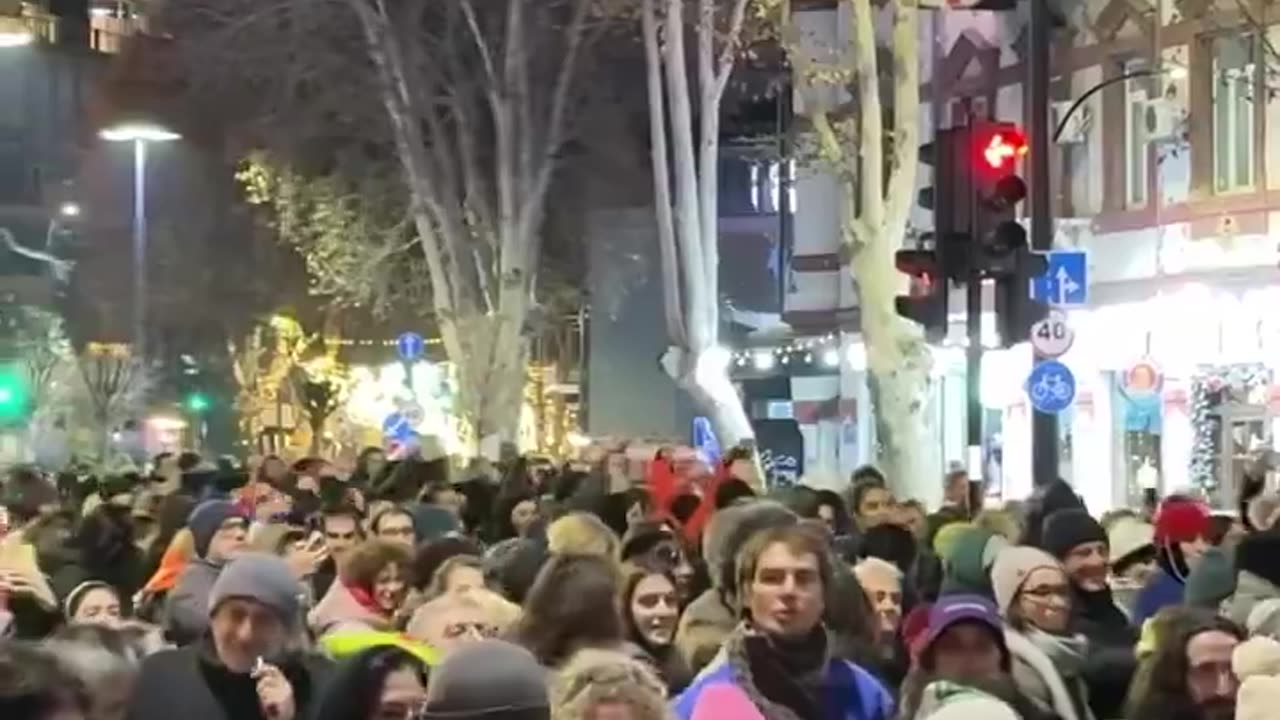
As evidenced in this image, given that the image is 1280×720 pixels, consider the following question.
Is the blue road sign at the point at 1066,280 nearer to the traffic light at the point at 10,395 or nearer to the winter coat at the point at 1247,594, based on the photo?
the winter coat at the point at 1247,594

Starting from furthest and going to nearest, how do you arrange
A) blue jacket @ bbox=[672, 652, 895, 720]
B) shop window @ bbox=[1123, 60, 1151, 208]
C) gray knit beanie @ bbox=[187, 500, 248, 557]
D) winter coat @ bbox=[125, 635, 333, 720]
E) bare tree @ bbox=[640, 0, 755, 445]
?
1. shop window @ bbox=[1123, 60, 1151, 208]
2. bare tree @ bbox=[640, 0, 755, 445]
3. gray knit beanie @ bbox=[187, 500, 248, 557]
4. winter coat @ bbox=[125, 635, 333, 720]
5. blue jacket @ bbox=[672, 652, 895, 720]

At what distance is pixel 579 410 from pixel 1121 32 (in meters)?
26.1

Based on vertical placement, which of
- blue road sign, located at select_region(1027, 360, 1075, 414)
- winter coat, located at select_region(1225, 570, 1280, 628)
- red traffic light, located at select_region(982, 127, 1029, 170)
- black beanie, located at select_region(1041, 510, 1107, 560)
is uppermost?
red traffic light, located at select_region(982, 127, 1029, 170)

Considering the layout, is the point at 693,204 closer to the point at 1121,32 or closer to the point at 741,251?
the point at 1121,32

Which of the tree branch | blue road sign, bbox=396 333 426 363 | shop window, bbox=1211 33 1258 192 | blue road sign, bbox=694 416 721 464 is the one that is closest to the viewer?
shop window, bbox=1211 33 1258 192

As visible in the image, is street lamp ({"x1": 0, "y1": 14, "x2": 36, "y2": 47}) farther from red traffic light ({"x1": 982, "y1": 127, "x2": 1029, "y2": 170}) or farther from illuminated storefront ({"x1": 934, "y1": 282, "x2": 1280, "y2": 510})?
red traffic light ({"x1": 982, "y1": 127, "x2": 1029, "y2": 170})

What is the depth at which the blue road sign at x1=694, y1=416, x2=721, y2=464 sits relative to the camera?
2894 centimetres

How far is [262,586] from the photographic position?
7453 millimetres

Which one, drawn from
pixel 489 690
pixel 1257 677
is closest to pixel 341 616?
pixel 1257 677

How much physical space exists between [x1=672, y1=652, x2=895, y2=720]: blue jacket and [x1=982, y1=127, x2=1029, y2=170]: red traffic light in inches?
359

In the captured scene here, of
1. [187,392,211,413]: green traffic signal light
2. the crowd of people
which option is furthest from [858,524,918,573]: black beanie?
[187,392,211,413]: green traffic signal light

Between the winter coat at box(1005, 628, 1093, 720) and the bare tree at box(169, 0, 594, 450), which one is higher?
the bare tree at box(169, 0, 594, 450)

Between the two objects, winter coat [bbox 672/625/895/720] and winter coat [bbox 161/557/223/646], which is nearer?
winter coat [bbox 672/625/895/720]

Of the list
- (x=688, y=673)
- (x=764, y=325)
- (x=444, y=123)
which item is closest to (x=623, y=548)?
(x=688, y=673)
